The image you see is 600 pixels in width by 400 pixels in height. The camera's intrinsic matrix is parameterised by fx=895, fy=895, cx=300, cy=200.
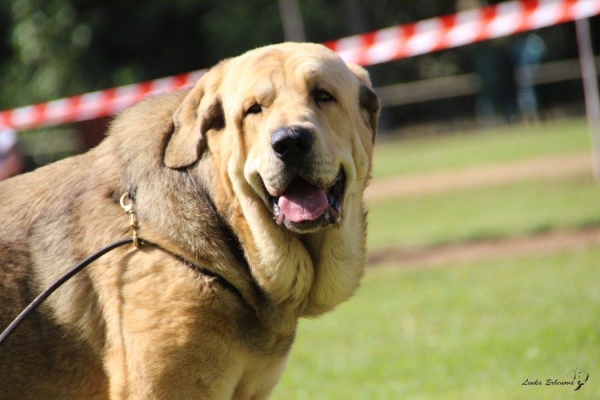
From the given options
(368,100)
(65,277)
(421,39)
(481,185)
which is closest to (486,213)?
(421,39)

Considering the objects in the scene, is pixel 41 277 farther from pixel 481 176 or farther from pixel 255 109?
pixel 481 176

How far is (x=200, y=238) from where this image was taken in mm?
3789

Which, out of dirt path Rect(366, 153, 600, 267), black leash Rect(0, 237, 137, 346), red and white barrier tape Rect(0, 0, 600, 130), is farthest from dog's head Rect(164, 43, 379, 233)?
red and white barrier tape Rect(0, 0, 600, 130)

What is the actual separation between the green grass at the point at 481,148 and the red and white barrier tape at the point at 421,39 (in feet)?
8.11

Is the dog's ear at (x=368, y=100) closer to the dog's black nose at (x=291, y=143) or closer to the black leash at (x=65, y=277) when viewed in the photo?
the dog's black nose at (x=291, y=143)

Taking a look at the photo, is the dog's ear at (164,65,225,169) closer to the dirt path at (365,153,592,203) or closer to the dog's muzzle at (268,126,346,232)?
the dog's muzzle at (268,126,346,232)

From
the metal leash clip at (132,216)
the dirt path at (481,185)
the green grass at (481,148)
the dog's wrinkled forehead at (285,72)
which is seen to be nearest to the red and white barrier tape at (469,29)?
the green grass at (481,148)

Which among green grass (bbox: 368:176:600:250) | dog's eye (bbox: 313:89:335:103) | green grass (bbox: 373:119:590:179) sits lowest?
green grass (bbox: 373:119:590:179)

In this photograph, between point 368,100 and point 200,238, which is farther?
point 368,100

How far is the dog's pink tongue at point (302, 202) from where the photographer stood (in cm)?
376

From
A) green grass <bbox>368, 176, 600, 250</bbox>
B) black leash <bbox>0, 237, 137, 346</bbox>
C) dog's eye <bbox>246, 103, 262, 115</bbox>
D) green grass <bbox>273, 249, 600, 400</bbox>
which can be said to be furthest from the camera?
green grass <bbox>368, 176, 600, 250</bbox>

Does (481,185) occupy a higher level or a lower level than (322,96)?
lower

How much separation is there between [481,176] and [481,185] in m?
1.01

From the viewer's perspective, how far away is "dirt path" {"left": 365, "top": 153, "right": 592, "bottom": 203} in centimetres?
1541
